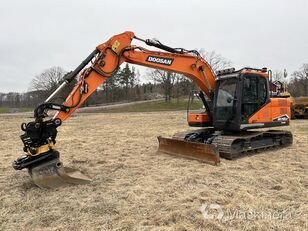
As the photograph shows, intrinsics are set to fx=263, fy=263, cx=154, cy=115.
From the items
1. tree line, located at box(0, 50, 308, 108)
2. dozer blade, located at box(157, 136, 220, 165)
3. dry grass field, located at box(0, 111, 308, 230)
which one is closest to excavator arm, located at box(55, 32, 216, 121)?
dry grass field, located at box(0, 111, 308, 230)

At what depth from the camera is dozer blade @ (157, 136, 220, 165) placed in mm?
6422

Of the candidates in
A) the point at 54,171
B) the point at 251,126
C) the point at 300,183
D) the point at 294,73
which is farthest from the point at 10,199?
the point at 294,73

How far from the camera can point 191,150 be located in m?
7.04

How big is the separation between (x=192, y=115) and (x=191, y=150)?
1.59 metres

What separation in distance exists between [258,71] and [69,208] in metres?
6.32

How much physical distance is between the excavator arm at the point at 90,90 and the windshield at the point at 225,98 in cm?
36

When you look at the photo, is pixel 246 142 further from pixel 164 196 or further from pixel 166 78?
pixel 166 78

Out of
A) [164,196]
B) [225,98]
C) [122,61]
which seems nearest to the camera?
[164,196]

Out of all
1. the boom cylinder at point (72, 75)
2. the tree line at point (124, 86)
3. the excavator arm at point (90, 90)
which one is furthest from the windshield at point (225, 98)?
the tree line at point (124, 86)

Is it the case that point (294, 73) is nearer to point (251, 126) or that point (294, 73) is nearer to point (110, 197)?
point (251, 126)

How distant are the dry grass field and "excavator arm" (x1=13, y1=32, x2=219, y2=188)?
0.35 m

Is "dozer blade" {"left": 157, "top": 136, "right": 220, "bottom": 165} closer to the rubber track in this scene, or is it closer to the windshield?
the rubber track

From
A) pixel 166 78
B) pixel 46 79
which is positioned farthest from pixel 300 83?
pixel 46 79

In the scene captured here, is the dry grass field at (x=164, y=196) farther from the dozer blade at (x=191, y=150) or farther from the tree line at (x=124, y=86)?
the tree line at (x=124, y=86)
